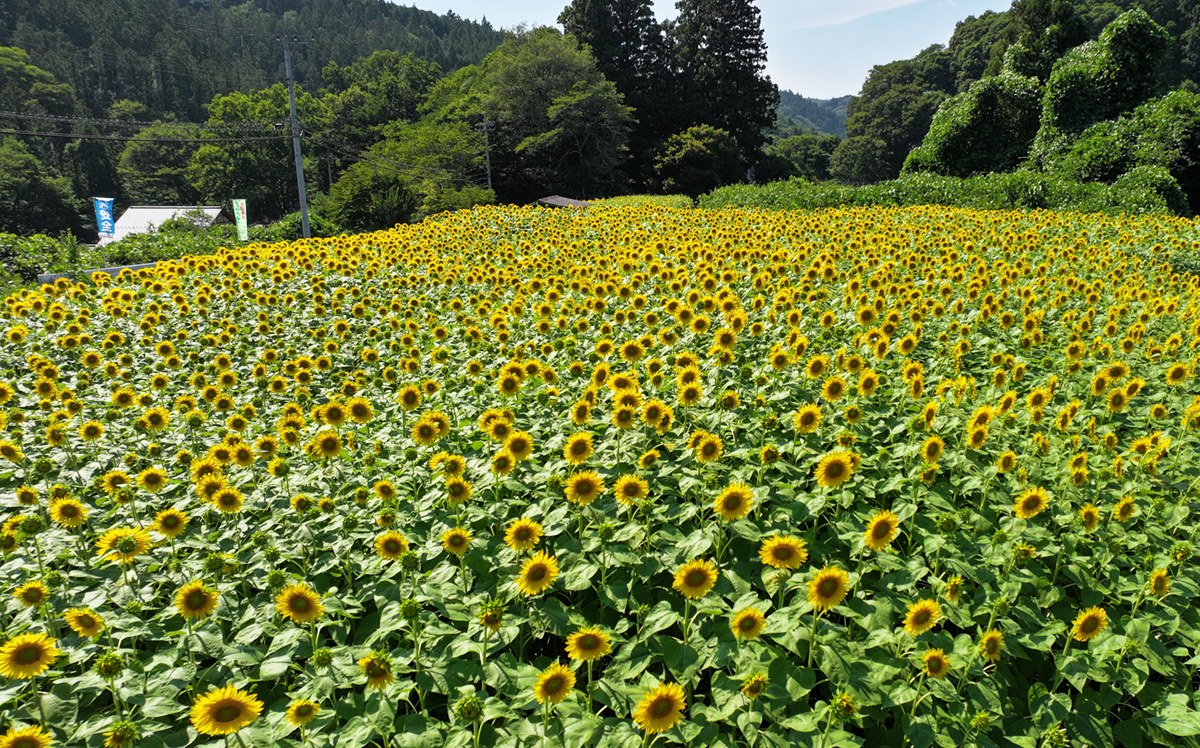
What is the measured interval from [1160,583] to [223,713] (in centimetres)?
357

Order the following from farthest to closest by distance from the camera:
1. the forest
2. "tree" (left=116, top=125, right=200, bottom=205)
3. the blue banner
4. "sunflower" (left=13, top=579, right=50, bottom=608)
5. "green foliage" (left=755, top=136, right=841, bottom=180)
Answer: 1. "green foliage" (left=755, top=136, right=841, bottom=180)
2. "tree" (left=116, top=125, right=200, bottom=205)
3. the blue banner
4. the forest
5. "sunflower" (left=13, top=579, right=50, bottom=608)

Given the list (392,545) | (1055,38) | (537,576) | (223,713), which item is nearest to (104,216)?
(392,545)

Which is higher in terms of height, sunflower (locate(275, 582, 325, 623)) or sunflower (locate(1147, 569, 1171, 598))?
sunflower (locate(275, 582, 325, 623))

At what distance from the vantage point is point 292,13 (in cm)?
13112

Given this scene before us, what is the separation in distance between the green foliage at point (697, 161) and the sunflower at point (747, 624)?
5153 centimetres

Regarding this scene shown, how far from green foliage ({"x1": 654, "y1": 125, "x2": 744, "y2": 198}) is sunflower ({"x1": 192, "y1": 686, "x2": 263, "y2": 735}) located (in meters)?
52.0

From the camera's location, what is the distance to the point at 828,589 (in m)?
2.14

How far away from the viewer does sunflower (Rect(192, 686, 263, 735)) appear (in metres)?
1.92

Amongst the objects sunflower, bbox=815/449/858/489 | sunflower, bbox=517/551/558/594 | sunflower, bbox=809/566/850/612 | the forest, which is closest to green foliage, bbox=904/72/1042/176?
the forest

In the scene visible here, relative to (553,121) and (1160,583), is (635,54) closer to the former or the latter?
(553,121)

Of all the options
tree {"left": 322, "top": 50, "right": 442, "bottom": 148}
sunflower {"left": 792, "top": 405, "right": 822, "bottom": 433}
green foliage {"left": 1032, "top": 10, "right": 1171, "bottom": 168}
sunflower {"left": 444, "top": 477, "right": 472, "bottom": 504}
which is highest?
tree {"left": 322, "top": 50, "right": 442, "bottom": 148}

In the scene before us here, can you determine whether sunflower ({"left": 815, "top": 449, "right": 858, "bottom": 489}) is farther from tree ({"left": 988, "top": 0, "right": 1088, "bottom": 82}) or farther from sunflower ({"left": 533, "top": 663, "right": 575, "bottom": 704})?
tree ({"left": 988, "top": 0, "right": 1088, "bottom": 82})

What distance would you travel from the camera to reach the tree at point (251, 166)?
7462 cm

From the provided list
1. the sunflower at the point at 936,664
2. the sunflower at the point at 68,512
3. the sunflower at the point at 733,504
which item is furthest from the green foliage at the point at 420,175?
the sunflower at the point at 936,664
